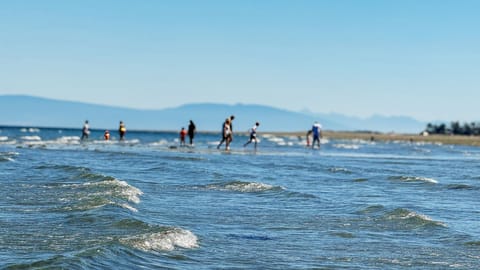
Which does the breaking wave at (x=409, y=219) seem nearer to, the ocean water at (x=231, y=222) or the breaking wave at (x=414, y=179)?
the ocean water at (x=231, y=222)

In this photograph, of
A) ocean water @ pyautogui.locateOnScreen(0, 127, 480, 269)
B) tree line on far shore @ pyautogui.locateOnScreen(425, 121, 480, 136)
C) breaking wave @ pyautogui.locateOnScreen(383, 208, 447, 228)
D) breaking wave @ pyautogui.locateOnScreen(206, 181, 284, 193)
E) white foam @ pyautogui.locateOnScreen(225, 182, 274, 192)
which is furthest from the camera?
tree line on far shore @ pyautogui.locateOnScreen(425, 121, 480, 136)

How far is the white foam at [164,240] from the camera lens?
1204 centimetres

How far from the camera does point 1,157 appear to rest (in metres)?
32.8

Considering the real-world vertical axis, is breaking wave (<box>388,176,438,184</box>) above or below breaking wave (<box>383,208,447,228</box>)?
above

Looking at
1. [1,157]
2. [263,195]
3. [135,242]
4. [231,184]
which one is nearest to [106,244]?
[135,242]

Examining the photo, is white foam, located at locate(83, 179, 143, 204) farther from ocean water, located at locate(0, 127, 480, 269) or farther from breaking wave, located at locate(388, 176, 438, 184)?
breaking wave, located at locate(388, 176, 438, 184)

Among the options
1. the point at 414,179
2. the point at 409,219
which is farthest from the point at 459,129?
the point at 409,219

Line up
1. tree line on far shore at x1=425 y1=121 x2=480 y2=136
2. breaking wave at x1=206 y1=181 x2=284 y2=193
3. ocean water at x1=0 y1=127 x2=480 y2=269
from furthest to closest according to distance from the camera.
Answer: tree line on far shore at x1=425 y1=121 x2=480 y2=136
breaking wave at x1=206 y1=181 x2=284 y2=193
ocean water at x1=0 y1=127 x2=480 y2=269

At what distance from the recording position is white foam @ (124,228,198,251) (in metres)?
12.0

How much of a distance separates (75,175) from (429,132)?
16778cm

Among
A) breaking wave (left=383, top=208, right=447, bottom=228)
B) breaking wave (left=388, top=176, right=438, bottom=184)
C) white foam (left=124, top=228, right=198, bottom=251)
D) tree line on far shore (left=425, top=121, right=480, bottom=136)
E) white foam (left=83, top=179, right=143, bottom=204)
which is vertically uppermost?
tree line on far shore (left=425, top=121, right=480, bottom=136)

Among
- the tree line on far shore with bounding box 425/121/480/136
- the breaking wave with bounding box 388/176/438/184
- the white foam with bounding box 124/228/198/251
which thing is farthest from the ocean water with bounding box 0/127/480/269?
the tree line on far shore with bounding box 425/121/480/136

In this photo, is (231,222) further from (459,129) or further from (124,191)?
(459,129)

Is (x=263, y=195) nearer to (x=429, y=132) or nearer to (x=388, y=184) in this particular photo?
(x=388, y=184)
